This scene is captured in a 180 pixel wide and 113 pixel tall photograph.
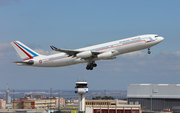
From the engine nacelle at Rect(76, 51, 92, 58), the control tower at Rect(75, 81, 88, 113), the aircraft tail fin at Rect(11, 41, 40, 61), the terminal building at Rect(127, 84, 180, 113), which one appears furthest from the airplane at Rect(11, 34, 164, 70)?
the terminal building at Rect(127, 84, 180, 113)

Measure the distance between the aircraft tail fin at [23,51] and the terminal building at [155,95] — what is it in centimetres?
7865

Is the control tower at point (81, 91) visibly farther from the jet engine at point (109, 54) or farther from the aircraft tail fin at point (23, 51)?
the jet engine at point (109, 54)

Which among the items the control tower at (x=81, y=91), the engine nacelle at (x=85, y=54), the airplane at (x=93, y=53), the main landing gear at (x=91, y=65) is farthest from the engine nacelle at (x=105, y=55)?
the control tower at (x=81, y=91)

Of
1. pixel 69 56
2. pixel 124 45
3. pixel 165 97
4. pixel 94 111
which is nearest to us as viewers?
pixel 124 45

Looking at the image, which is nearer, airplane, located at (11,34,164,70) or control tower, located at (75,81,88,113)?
airplane, located at (11,34,164,70)

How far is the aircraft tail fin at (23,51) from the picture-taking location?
7675cm

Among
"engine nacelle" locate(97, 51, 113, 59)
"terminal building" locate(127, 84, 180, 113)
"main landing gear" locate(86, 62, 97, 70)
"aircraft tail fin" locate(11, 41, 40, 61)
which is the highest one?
"aircraft tail fin" locate(11, 41, 40, 61)

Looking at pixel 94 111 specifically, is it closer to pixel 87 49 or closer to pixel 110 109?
pixel 110 109

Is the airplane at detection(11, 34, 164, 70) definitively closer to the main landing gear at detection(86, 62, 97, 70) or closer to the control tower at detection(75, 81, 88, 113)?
the main landing gear at detection(86, 62, 97, 70)

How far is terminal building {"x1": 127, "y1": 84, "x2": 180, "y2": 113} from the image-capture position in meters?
147

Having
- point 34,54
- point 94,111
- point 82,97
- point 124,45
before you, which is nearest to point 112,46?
point 124,45

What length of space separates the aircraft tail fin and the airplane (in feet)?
1.04

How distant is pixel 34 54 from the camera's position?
251 feet

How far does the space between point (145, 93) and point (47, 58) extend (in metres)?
89.3
